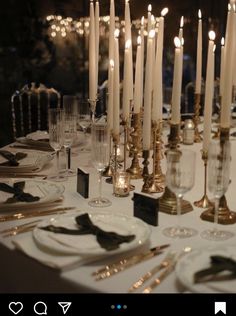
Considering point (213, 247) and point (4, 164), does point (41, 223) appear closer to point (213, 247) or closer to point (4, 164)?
point (213, 247)

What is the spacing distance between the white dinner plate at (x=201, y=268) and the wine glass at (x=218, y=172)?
15 centimetres

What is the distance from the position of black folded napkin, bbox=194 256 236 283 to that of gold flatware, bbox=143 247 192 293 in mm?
93

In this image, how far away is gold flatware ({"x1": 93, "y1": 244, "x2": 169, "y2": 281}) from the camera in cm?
124

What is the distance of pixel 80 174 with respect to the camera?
1849 mm

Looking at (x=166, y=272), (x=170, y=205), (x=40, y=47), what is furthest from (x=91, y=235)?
(x=40, y=47)

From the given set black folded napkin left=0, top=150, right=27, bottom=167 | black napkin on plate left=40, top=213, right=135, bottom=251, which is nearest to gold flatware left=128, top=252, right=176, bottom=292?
black napkin on plate left=40, top=213, right=135, bottom=251

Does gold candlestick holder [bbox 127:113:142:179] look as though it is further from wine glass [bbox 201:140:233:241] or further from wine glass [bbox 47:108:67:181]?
wine glass [bbox 201:140:233:241]
